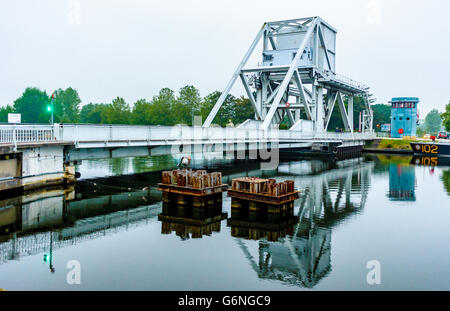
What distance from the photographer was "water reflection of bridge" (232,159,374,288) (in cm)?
1056

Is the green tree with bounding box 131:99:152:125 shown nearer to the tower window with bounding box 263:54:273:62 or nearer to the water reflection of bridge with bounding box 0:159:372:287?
the tower window with bounding box 263:54:273:62

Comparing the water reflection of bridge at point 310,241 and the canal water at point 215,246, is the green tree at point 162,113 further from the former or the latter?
the canal water at point 215,246

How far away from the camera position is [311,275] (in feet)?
34.1

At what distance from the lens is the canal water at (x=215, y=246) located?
32.4ft

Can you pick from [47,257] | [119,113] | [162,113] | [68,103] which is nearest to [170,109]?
[162,113]

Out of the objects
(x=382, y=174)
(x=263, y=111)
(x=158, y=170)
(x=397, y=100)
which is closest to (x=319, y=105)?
(x=263, y=111)

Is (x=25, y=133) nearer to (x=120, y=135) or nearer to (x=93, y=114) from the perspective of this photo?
(x=120, y=135)

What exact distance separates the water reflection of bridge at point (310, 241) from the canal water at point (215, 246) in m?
0.04

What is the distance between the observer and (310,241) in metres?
13.2

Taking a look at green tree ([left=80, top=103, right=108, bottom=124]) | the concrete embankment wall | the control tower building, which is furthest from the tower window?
green tree ([left=80, top=103, right=108, bottom=124])

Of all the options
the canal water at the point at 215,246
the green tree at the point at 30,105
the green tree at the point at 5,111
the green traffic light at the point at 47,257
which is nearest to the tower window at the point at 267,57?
the canal water at the point at 215,246

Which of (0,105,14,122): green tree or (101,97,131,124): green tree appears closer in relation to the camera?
(101,97,131,124): green tree

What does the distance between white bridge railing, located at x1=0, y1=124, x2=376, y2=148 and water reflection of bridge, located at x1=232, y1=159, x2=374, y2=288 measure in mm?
7151

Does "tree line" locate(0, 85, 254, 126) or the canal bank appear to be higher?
"tree line" locate(0, 85, 254, 126)
